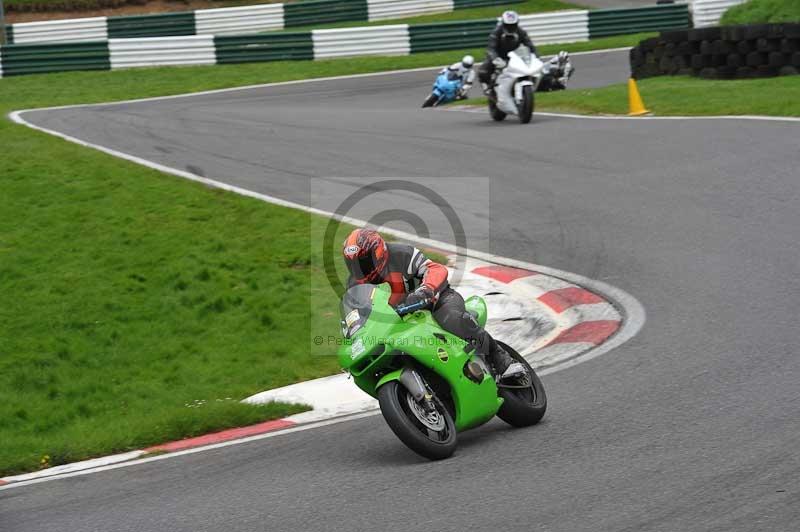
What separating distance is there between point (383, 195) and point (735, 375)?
7.08 metres

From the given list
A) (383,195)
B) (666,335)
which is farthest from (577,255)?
(383,195)

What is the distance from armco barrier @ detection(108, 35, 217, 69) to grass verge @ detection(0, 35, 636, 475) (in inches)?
532

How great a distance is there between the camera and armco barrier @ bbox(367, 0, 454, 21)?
35375 millimetres

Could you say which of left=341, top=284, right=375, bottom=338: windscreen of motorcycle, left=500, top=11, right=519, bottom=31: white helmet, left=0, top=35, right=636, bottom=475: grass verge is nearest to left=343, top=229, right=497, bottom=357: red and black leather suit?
left=341, top=284, right=375, bottom=338: windscreen of motorcycle

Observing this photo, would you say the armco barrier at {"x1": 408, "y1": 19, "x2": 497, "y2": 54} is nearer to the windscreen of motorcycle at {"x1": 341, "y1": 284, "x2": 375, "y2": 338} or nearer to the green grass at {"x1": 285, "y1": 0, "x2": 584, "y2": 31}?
the green grass at {"x1": 285, "y1": 0, "x2": 584, "y2": 31}

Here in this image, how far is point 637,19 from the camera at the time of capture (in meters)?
31.6

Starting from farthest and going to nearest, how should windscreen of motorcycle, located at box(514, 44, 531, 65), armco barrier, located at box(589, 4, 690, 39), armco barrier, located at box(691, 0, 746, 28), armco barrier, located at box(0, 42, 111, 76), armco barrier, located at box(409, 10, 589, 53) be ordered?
1. armco barrier, located at box(589, 4, 690, 39)
2. armco barrier, located at box(409, 10, 589, 53)
3. armco barrier, located at box(691, 0, 746, 28)
4. armco barrier, located at box(0, 42, 111, 76)
5. windscreen of motorcycle, located at box(514, 44, 531, 65)

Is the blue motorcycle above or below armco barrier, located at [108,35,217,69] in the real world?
below

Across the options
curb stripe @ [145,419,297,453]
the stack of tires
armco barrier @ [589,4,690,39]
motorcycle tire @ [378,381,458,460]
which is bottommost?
curb stripe @ [145,419,297,453]

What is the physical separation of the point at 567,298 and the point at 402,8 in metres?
27.4

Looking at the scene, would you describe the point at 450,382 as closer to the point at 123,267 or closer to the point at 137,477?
the point at 137,477

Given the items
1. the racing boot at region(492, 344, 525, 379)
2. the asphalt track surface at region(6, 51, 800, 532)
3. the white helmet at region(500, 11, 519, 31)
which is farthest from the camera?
the white helmet at region(500, 11, 519, 31)

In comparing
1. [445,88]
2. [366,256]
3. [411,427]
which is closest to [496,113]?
[445,88]

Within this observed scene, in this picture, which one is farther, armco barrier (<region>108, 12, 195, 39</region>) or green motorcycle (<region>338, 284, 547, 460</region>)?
armco barrier (<region>108, 12, 195, 39</region>)
